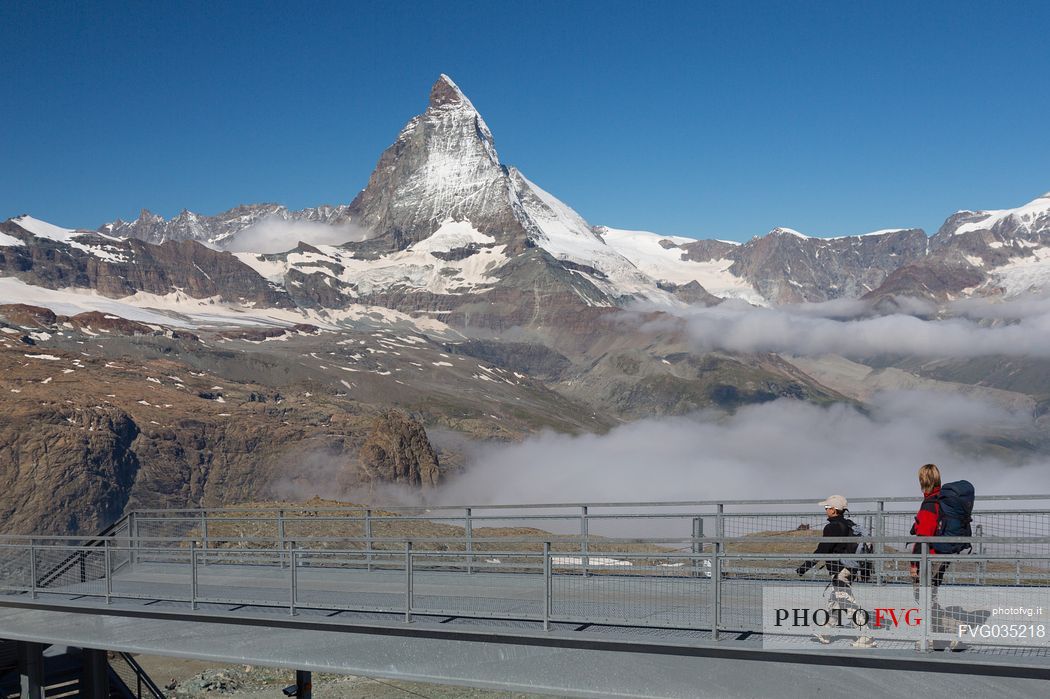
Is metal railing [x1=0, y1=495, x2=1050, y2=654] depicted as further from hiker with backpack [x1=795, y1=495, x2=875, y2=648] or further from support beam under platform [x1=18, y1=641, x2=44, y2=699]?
support beam under platform [x1=18, y1=641, x2=44, y2=699]

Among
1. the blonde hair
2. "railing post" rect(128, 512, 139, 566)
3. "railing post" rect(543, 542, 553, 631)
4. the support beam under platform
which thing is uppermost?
the blonde hair

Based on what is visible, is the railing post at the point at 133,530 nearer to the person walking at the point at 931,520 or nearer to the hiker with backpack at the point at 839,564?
the hiker with backpack at the point at 839,564

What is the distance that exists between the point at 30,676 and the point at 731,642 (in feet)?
53.4

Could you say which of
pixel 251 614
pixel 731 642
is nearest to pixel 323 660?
pixel 251 614

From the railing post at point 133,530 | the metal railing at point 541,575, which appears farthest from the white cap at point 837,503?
the railing post at point 133,530

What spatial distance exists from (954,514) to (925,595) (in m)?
1.18

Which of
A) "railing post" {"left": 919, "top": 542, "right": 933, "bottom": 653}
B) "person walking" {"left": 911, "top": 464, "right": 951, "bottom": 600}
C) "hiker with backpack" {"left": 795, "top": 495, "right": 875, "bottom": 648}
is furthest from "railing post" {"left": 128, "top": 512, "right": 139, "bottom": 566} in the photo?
"railing post" {"left": 919, "top": 542, "right": 933, "bottom": 653}

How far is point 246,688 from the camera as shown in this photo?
142ft

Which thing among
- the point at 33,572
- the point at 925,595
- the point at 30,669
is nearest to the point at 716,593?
the point at 925,595

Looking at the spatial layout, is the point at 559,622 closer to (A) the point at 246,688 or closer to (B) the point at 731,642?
(B) the point at 731,642

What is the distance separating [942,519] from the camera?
1312 centimetres

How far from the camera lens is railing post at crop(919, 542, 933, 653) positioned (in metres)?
12.5

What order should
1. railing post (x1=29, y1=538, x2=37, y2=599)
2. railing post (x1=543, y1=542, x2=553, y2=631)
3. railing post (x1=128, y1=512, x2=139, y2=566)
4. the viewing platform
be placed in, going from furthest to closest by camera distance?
railing post (x1=128, y1=512, x2=139, y2=566), railing post (x1=29, y1=538, x2=37, y2=599), railing post (x1=543, y1=542, x2=553, y2=631), the viewing platform

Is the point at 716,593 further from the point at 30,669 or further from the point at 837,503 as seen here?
the point at 30,669
